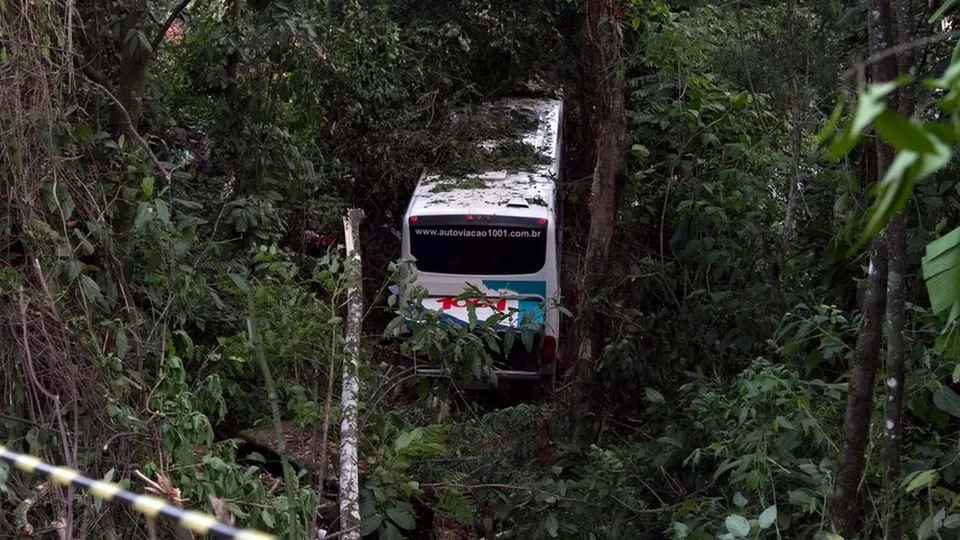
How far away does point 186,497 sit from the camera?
349 cm

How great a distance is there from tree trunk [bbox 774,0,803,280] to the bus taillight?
2.85m

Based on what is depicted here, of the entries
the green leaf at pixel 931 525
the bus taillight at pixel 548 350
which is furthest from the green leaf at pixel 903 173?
the bus taillight at pixel 548 350

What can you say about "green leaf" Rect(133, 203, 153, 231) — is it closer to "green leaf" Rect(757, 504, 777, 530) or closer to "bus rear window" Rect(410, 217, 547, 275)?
"green leaf" Rect(757, 504, 777, 530)

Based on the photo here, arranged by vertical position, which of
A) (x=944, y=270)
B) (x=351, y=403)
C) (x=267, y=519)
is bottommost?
(x=267, y=519)

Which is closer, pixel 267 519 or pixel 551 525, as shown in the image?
pixel 267 519

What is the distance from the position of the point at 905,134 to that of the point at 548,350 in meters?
7.71

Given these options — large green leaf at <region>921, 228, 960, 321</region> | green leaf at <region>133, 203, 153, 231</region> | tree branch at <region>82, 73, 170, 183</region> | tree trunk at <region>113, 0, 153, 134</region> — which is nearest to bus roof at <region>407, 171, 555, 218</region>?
tree trunk at <region>113, 0, 153, 134</region>

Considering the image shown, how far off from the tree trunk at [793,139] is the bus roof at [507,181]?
2696mm

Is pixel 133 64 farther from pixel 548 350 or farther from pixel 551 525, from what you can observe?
pixel 548 350

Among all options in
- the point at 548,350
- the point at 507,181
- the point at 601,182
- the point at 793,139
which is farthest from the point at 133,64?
the point at 507,181

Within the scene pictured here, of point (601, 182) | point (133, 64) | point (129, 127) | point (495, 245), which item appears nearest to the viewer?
point (129, 127)

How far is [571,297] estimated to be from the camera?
8445 millimetres

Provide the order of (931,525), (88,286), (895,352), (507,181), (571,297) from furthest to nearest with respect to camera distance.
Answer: (507,181) → (571,297) → (88,286) → (895,352) → (931,525)

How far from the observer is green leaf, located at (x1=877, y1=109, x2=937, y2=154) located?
0.84 m
